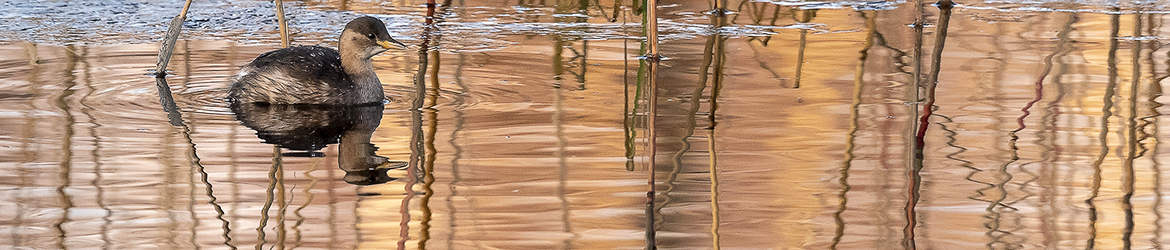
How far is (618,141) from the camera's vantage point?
211 inches

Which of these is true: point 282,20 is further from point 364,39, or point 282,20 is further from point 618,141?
point 618,141

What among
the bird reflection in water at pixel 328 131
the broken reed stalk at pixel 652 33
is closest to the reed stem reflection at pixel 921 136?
the broken reed stalk at pixel 652 33

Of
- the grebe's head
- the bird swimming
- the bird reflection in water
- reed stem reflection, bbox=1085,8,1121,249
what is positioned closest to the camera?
reed stem reflection, bbox=1085,8,1121,249

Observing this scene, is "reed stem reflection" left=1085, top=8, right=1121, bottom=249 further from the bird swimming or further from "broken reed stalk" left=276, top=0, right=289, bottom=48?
"broken reed stalk" left=276, top=0, right=289, bottom=48

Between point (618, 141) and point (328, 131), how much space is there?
1209 millimetres

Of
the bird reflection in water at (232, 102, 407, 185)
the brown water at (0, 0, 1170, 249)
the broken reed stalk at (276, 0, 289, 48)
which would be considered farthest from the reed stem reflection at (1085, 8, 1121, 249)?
the broken reed stalk at (276, 0, 289, 48)

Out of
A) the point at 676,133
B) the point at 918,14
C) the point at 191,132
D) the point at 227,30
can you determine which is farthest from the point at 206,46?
the point at 918,14

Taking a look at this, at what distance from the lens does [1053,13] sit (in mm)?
9750

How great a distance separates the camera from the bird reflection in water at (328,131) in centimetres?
491

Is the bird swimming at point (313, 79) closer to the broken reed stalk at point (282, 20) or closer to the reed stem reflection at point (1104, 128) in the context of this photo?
the broken reed stalk at point (282, 20)

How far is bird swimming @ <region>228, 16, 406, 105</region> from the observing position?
20.9 feet

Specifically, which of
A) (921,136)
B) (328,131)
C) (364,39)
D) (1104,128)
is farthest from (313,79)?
(1104,128)

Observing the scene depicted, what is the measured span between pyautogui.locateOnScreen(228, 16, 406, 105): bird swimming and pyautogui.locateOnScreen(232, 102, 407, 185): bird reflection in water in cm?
4

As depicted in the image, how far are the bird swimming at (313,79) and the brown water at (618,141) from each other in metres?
0.15
